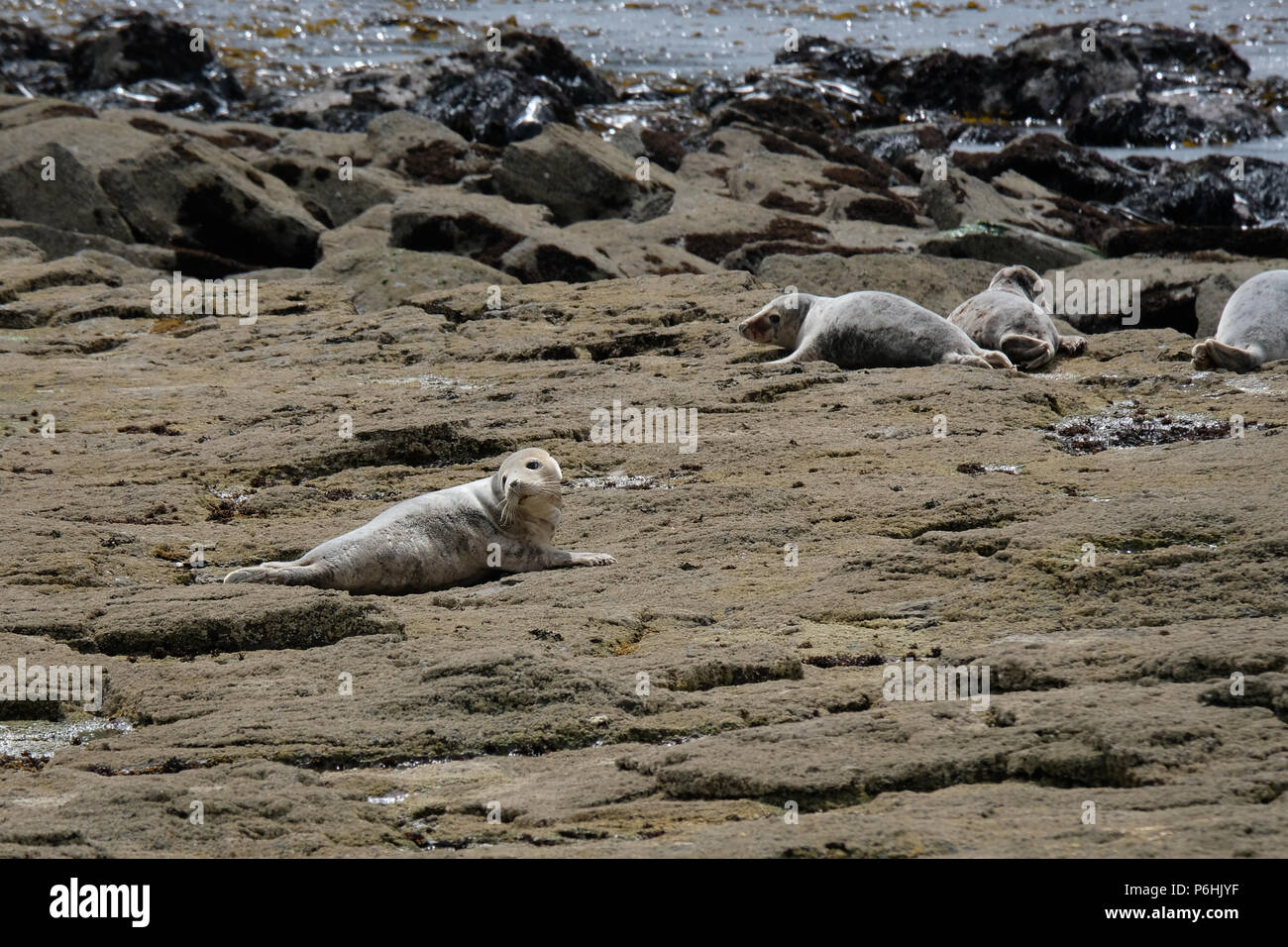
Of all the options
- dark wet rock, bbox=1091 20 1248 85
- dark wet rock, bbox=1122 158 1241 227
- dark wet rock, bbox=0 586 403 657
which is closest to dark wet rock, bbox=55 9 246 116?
dark wet rock, bbox=1122 158 1241 227

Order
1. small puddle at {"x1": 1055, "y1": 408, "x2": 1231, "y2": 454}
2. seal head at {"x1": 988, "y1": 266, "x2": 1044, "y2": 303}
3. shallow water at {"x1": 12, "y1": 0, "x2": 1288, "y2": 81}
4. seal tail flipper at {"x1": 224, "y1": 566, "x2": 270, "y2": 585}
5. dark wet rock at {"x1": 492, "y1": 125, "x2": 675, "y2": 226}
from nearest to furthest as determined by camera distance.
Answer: seal tail flipper at {"x1": 224, "y1": 566, "x2": 270, "y2": 585}, small puddle at {"x1": 1055, "y1": 408, "x2": 1231, "y2": 454}, seal head at {"x1": 988, "y1": 266, "x2": 1044, "y2": 303}, dark wet rock at {"x1": 492, "y1": 125, "x2": 675, "y2": 226}, shallow water at {"x1": 12, "y1": 0, "x2": 1288, "y2": 81}

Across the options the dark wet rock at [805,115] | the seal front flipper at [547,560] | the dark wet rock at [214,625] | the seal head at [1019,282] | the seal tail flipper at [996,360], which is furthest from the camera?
the dark wet rock at [805,115]

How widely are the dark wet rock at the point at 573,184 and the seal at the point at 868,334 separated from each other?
10.7 m

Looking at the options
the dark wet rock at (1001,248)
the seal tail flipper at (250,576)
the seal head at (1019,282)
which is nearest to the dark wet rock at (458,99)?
the dark wet rock at (1001,248)

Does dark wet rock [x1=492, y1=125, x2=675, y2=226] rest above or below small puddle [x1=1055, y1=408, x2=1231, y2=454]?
above

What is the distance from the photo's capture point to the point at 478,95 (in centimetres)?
3769

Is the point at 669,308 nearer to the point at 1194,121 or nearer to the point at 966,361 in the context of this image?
the point at 966,361

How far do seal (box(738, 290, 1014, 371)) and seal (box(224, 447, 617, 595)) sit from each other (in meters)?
5.12

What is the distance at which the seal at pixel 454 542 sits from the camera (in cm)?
794

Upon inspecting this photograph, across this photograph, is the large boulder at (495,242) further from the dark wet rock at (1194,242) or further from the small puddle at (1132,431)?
the small puddle at (1132,431)

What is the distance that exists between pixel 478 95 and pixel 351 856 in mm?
35225

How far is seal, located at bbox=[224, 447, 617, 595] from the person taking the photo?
794cm

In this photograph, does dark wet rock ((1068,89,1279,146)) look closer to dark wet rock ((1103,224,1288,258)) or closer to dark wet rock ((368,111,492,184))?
dark wet rock ((1103,224,1288,258))
